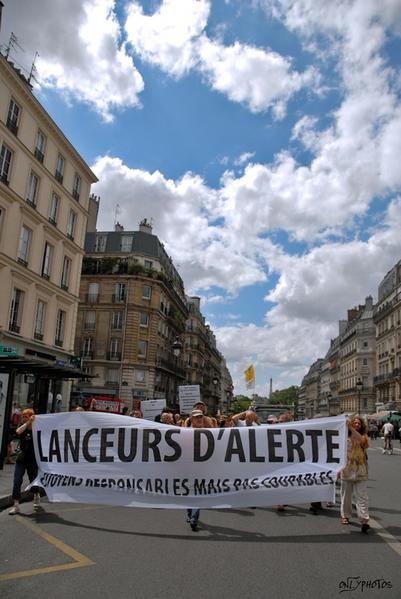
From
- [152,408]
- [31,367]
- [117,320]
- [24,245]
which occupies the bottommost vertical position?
[152,408]

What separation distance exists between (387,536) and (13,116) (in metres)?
26.7

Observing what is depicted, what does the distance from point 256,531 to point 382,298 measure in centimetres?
7552

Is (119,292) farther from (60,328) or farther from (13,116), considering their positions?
(13,116)

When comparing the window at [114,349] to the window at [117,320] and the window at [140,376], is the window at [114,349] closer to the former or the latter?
the window at [117,320]

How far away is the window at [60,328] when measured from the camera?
1289 inches

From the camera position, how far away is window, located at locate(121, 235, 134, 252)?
58531 millimetres

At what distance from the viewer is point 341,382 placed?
110938mm

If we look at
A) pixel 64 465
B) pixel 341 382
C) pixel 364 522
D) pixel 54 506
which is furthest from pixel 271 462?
pixel 341 382

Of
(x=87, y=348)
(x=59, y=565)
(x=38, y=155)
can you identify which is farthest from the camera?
(x=87, y=348)

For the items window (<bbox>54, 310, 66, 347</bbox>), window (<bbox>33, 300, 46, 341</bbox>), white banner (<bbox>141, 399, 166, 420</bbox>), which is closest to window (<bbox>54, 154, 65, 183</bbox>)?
window (<bbox>33, 300, 46, 341</bbox>)

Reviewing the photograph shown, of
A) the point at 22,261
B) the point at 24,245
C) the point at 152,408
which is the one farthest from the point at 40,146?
the point at 152,408

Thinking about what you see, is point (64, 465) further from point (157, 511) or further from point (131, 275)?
point (131, 275)

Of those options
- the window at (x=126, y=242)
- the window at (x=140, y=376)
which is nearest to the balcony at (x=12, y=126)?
the window at (x=140, y=376)

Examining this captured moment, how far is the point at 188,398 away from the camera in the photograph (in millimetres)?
23641
